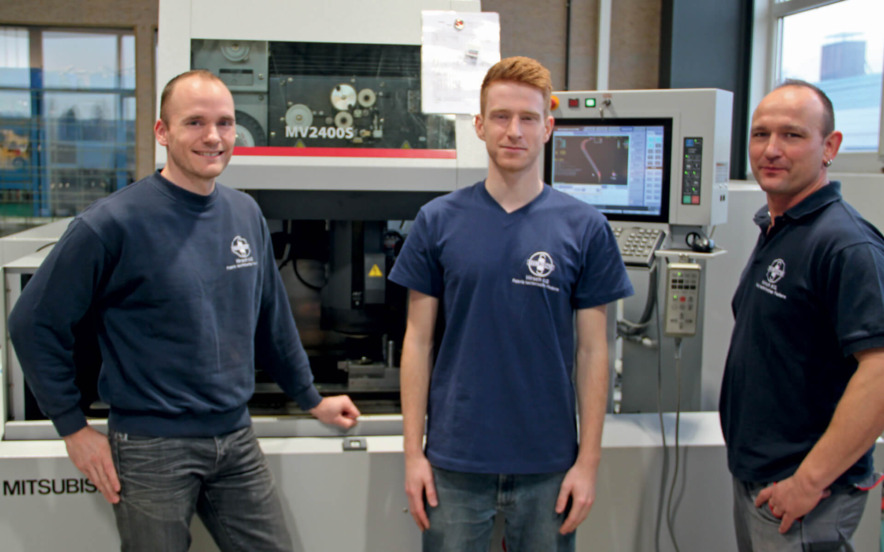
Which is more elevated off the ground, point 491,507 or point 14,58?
point 14,58

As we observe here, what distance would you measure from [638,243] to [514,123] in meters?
0.72

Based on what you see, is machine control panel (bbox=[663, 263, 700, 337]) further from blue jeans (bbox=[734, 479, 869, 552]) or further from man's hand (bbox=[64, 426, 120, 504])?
man's hand (bbox=[64, 426, 120, 504])

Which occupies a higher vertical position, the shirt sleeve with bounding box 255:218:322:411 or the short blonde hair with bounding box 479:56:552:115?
the short blonde hair with bounding box 479:56:552:115

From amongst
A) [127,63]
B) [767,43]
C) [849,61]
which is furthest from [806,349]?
[127,63]

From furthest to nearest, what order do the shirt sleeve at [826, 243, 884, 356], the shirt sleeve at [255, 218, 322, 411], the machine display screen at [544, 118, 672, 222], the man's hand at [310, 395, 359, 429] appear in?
the machine display screen at [544, 118, 672, 222] → the man's hand at [310, 395, 359, 429] → the shirt sleeve at [255, 218, 322, 411] → the shirt sleeve at [826, 243, 884, 356]

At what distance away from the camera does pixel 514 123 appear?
49.7 inches

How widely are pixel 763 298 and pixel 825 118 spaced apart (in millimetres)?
343

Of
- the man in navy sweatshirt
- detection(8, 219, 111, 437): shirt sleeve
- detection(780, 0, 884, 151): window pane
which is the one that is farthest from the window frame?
detection(8, 219, 111, 437): shirt sleeve

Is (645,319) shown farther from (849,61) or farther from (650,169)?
(849,61)

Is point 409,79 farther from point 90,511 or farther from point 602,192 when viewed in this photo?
point 90,511

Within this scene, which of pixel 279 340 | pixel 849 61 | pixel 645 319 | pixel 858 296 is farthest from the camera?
pixel 849 61

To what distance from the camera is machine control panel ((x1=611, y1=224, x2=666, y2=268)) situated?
179 centimetres

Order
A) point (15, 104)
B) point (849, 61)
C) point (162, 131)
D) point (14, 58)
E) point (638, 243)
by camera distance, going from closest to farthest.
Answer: point (162, 131) → point (638, 243) → point (849, 61) → point (14, 58) → point (15, 104)

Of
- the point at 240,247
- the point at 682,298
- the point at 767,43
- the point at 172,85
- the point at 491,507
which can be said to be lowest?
the point at 491,507
